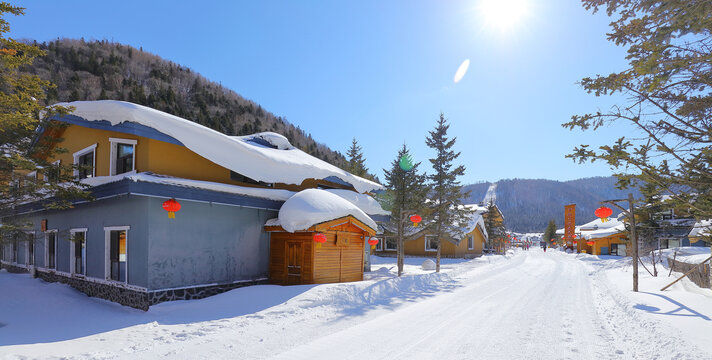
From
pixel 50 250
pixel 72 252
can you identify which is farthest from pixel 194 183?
pixel 50 250

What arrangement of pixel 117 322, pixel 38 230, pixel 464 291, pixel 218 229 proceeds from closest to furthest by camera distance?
pixel 117 322
pixel 218 229
pixel 464 291
pixel 38 230

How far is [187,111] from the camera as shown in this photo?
7075 centimetres

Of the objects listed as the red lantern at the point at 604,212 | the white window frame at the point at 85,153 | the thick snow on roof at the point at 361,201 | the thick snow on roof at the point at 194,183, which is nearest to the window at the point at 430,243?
the thick snow on roof at the point at 361,201

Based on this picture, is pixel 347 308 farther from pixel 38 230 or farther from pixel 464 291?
pixel 38 230

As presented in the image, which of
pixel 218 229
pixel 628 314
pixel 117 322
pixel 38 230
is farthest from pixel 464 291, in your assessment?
pixel 38 230

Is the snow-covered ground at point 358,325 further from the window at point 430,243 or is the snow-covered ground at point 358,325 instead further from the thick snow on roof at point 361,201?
the window at point 430,243

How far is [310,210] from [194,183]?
407 cm

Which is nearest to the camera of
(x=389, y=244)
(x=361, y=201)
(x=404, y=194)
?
(x=361, y=201)

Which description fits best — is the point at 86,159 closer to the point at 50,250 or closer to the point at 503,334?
the point at 50,250

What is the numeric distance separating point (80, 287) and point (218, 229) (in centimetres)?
602

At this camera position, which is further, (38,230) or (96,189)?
(38,230)

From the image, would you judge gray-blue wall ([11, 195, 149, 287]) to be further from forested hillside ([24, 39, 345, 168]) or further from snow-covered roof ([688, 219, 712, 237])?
forested hillside ([24, 39, 345, 168])

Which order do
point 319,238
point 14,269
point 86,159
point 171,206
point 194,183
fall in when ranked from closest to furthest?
point 171,206 < point 194,183 < point 319,238 < point 86,159 < point 14,269

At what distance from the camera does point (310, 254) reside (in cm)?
1316
